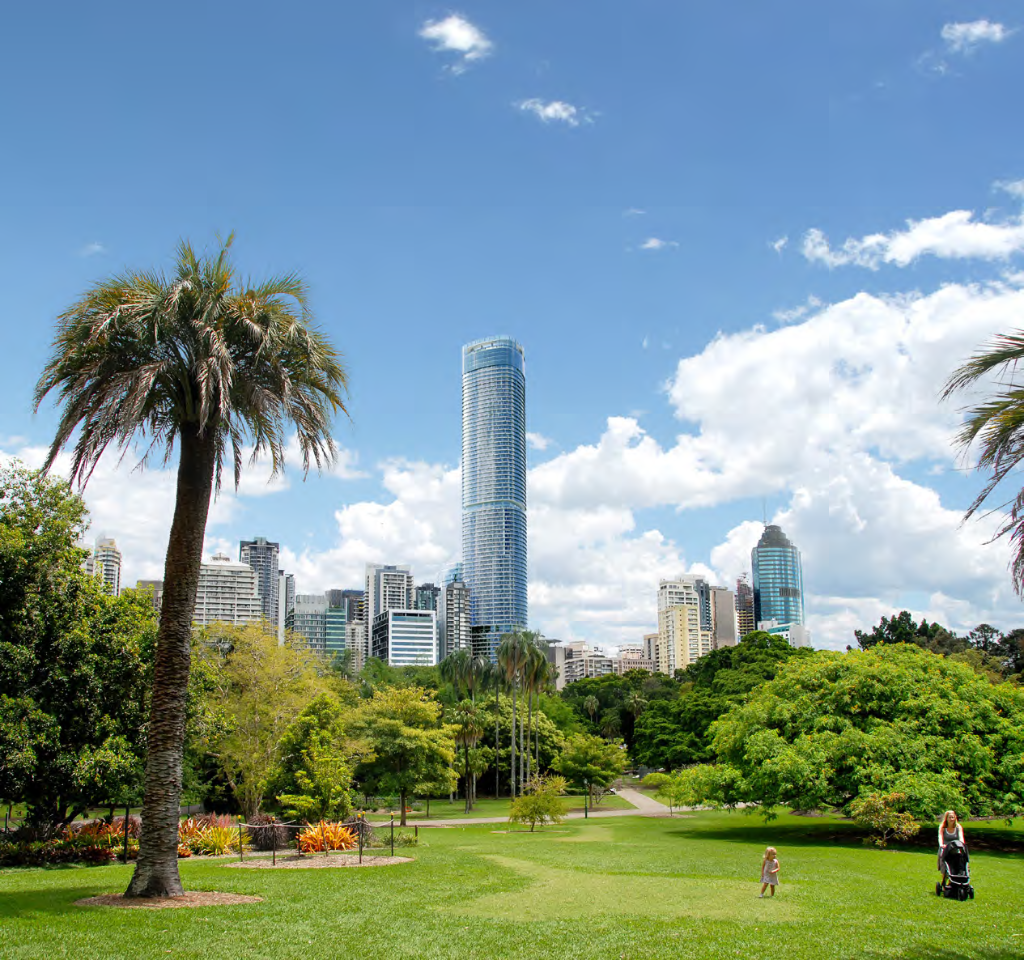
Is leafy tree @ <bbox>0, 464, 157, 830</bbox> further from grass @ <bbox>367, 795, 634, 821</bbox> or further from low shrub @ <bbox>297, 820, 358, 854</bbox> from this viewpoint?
grass @ <bbox>367, 795, 634, 821</bbox>

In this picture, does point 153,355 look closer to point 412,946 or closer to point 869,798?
point 412,946

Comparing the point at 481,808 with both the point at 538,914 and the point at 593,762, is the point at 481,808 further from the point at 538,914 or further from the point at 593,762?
the point at 538,914

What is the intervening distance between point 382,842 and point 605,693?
3429 inches

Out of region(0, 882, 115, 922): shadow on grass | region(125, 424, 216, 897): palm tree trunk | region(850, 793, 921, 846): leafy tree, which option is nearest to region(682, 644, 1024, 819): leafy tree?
region(850, 793, 921, 846): leafy tree

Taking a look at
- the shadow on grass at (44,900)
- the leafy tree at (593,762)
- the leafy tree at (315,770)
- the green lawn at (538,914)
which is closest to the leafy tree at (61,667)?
the green lawn at (538,914)

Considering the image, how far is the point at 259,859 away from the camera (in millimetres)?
21891

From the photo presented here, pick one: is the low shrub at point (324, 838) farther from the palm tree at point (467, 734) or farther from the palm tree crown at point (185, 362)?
the palm tree at point (467, 734)

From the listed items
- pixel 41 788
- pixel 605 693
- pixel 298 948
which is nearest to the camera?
pixel 298 948

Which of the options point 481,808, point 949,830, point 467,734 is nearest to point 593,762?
point 467,734

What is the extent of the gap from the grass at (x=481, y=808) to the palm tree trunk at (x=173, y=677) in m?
33.7

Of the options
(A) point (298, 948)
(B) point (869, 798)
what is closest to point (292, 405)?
(A) point (298, 948)

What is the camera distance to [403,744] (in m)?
37.7

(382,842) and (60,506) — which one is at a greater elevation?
(60,506)

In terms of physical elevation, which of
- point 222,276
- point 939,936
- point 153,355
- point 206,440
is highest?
point 222,276
